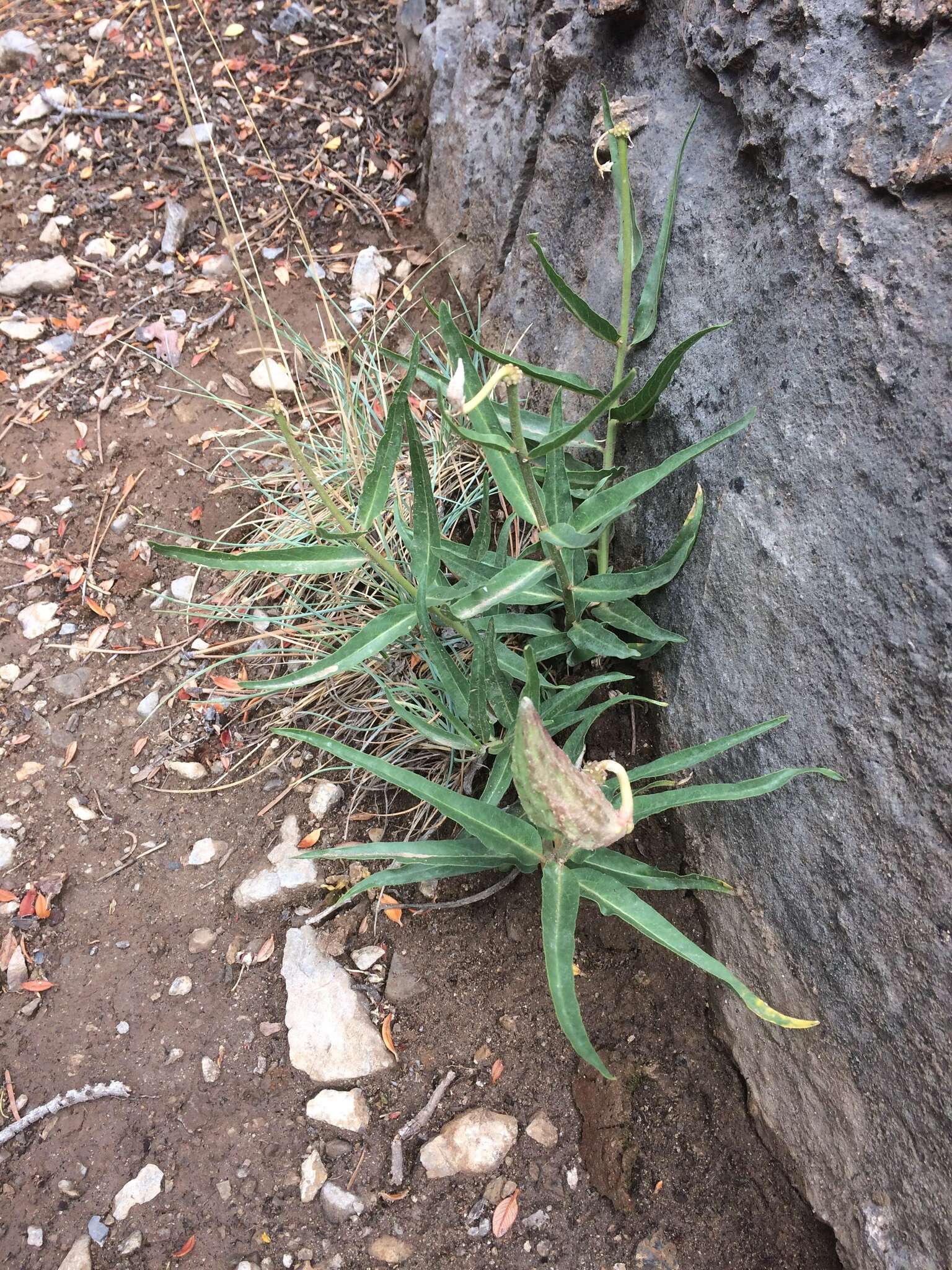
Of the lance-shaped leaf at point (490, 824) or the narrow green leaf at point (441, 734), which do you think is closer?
the lance-shaped leaf at point (490, 824)

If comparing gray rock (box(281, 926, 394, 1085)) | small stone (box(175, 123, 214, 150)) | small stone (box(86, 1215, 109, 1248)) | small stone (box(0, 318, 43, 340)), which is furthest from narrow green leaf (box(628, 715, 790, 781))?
small stone (box(175, 123, 214, 150))

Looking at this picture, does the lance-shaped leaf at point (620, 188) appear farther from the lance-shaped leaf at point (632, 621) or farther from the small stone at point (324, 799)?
the small stone at point (324, 799)

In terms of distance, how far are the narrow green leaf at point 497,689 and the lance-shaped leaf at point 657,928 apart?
0.30 meters

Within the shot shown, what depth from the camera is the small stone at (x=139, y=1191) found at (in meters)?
1.45

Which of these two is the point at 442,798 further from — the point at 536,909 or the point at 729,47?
the point at 729,47

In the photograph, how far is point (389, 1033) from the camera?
5.10ft

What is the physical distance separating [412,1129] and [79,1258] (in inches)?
22.0

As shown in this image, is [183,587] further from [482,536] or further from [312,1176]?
[312,1176]

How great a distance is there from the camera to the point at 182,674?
2094 mm

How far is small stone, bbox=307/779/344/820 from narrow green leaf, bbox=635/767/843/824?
713 mm

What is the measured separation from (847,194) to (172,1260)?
195 centimetres

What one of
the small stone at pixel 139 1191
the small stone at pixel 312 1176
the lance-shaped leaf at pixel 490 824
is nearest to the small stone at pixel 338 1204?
the small stone at pixel 312 1176

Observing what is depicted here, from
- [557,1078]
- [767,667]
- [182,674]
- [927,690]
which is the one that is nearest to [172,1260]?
[557,1078]

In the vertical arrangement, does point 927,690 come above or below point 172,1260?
above
